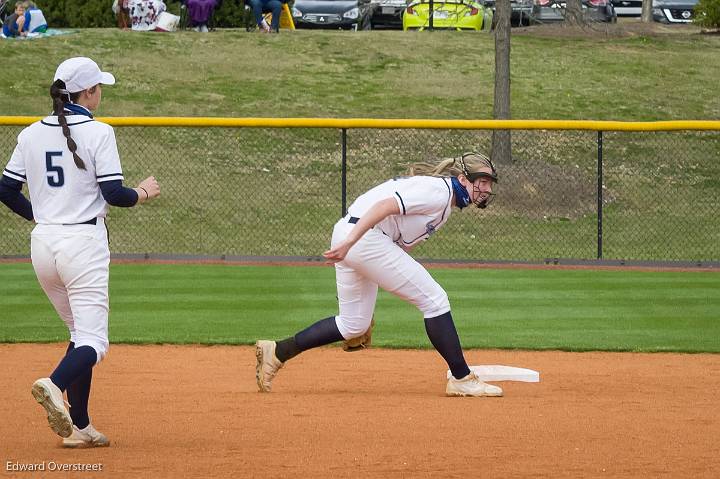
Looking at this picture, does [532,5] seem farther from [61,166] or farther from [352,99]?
[61,166]

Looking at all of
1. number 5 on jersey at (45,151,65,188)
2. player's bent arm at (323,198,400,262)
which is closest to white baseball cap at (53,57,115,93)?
number 5 on jersey at (45,151,65,188)

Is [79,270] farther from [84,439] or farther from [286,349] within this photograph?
[286,349]

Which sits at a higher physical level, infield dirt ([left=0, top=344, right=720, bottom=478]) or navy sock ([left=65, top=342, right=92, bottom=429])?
navy sock ([left=65, top=342, right=92, bottom=429])

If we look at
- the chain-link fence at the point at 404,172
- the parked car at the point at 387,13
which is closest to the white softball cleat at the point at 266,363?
the chain-link fence at the point at 404,172

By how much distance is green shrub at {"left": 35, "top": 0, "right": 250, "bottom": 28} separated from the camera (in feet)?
112

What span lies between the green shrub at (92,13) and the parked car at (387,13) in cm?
359

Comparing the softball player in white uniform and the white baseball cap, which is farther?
the softball player in white uniform

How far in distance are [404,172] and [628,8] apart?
21906 mm

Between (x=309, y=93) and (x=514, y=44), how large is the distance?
6.57 m

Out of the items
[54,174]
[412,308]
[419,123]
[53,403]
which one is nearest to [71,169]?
[54,174]

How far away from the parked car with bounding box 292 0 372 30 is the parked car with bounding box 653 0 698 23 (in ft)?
29.2

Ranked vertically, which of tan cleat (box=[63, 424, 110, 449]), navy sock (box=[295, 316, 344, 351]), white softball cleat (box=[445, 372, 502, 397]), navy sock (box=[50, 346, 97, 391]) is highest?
navy sock (box=[50, 346, 97, 391])

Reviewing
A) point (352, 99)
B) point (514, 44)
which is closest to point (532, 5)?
point (514, 44)

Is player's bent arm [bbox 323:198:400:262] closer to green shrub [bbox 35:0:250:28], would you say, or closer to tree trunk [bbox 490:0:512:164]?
tree trunk [bbox 490:0:512:164]
